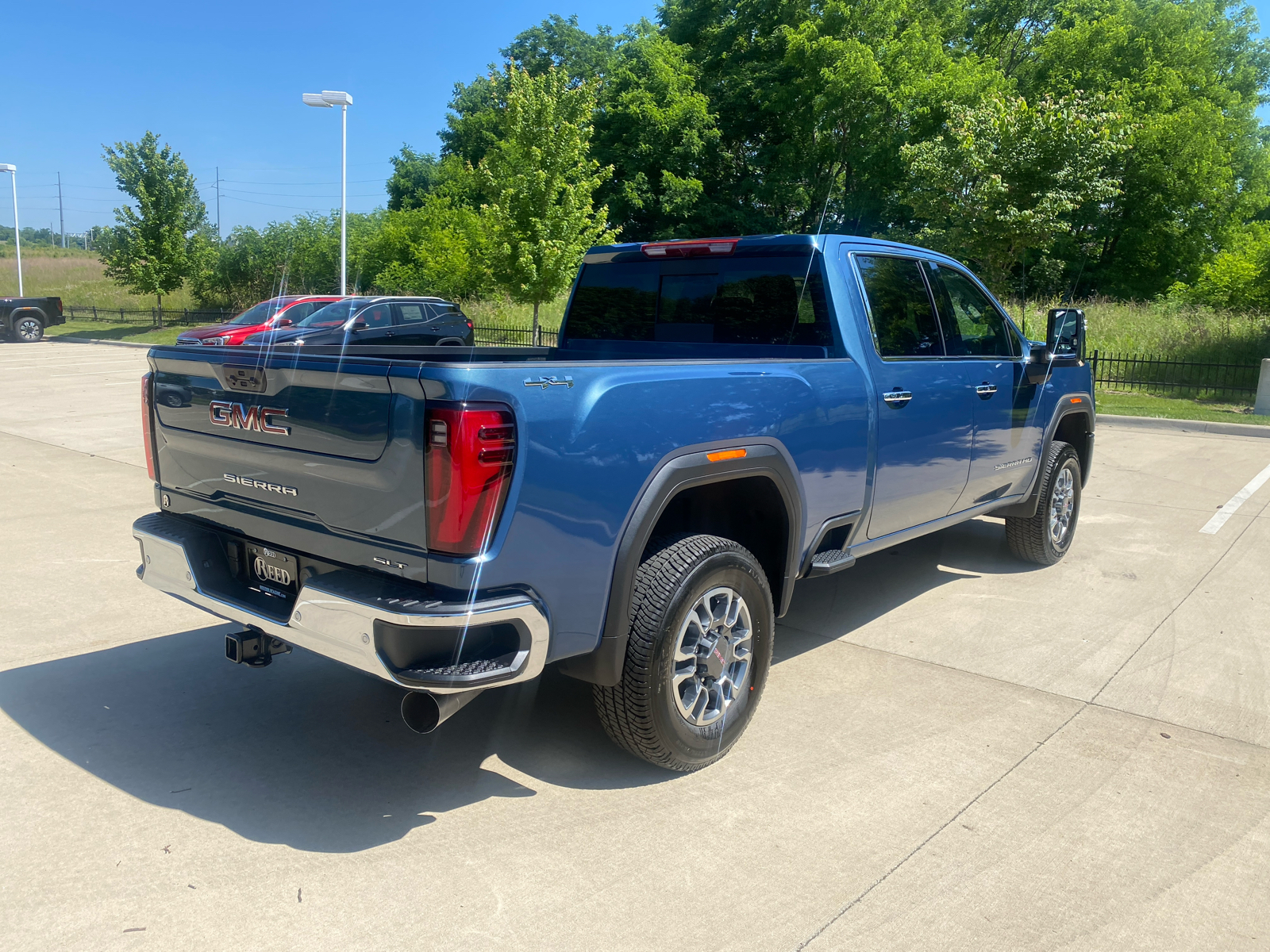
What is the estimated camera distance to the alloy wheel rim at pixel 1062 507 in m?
6.49

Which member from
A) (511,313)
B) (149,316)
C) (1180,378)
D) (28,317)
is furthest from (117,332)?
(1180,378)

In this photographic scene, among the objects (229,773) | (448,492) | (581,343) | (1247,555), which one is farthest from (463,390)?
(1247,555)

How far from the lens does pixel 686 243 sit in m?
4.66

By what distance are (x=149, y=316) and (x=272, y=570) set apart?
43.5 metres

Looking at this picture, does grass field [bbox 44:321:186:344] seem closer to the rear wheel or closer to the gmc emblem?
the rear wheel

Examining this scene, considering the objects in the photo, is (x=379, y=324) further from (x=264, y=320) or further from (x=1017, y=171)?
(x=1017, y=171)

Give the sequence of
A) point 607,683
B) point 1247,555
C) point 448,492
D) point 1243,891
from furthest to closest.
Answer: point 1247,555 < point 607,683 < point 1243,891 < point 448,492

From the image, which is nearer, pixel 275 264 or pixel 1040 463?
pixel 1040 463

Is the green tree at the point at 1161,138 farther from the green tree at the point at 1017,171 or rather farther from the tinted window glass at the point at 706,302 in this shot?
the tinted window glass at the point at 706,302

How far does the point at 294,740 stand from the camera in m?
3.74

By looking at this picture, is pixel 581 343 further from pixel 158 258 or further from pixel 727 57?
pixel 727 57

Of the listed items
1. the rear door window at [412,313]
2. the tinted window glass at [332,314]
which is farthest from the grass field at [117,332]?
the rear door window at [412,313]

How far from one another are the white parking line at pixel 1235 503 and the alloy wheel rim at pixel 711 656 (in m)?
5.76

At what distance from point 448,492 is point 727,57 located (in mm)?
44817
